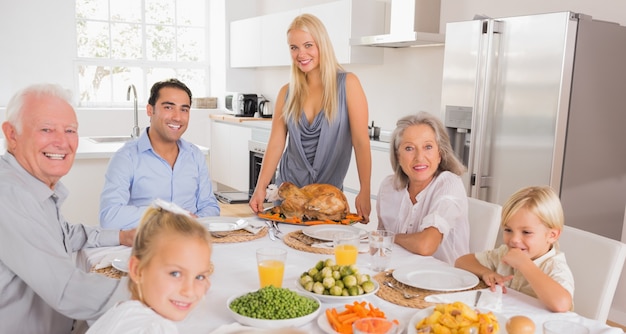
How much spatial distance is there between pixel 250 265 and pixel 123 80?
5620mm

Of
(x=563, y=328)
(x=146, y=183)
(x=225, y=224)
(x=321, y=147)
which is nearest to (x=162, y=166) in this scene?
(x=146, y=183)

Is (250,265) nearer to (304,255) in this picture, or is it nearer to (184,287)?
(304,255)

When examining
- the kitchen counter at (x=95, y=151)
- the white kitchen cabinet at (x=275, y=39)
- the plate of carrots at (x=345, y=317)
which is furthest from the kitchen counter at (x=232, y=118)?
the plate of carrots at (x=345, y=317)

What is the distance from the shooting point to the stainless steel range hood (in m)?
3.88

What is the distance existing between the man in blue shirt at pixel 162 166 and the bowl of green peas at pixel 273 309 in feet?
3.29

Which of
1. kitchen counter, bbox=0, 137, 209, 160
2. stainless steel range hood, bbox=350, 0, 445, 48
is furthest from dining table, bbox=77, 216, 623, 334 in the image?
stainless steel range hood, bbox=350, 0, 445, 48

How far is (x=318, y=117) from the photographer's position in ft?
8.18

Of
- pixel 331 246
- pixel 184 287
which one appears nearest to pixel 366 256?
pixel 331 246

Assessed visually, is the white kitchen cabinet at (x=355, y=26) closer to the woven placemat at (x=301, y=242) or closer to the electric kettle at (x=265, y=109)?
the electric kettle at (x=265, y=109)

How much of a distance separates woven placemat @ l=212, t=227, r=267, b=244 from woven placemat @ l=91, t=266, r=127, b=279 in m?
0.38

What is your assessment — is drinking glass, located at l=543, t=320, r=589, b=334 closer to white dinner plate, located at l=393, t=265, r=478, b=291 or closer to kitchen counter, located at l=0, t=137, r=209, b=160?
white dinner plate, located at l=393, t=265, r=478, b=291

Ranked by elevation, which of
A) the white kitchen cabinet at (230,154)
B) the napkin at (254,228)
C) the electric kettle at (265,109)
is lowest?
the white kitchen cabinet at (230,154)

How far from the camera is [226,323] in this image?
1220 mm

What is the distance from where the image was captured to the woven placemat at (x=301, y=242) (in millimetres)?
1769
